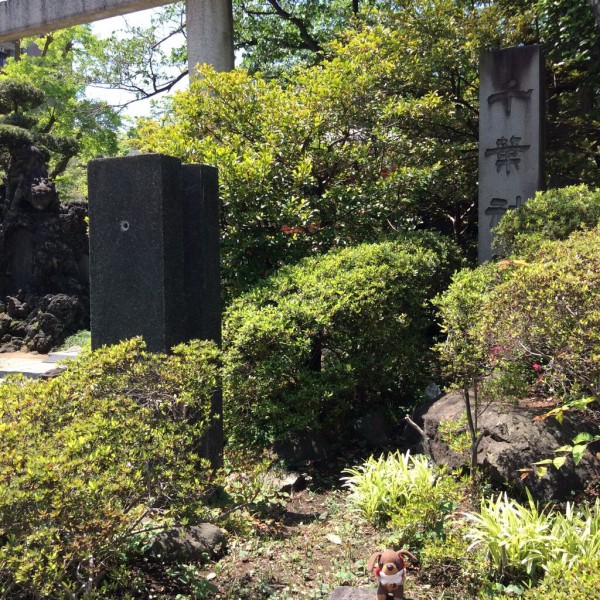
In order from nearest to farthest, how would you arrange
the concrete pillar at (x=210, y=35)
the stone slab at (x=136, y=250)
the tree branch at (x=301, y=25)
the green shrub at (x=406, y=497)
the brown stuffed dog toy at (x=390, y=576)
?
the brown stuffed dog toy at (x=390, y=576) < the green shrub at (x=406, y=497) < the stone slab at (x=136, y=250) < the concrete pillar at (x=210, y=35) < the tree branch at (x=301, y=25)

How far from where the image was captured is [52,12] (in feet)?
36.0

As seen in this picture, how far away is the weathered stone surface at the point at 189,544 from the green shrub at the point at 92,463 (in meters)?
0.13

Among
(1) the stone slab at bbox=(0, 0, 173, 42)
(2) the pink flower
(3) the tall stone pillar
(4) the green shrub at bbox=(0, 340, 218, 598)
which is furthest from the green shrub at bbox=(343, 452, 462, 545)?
(1) the stone slab at bbox=(0, 0, 173, 42)

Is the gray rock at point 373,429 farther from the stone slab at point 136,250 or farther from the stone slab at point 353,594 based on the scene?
the stone slab at point 353,594

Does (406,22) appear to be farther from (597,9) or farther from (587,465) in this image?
(587,465)

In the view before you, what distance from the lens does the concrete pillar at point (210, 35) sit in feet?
31.5

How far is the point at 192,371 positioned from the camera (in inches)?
140

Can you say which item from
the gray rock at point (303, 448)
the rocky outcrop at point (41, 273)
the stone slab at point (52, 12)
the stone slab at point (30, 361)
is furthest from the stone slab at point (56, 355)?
the gray rock at point (303, 448)

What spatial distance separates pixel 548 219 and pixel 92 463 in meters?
4.52

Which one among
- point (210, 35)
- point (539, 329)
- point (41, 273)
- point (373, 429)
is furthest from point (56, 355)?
point (539, 329)

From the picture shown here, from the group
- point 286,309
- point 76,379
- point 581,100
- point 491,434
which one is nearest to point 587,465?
point 491,434

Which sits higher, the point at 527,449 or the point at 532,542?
the point at 527,449

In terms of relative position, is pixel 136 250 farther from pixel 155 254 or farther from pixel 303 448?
pixel 303 448

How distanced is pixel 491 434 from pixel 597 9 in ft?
11.7
